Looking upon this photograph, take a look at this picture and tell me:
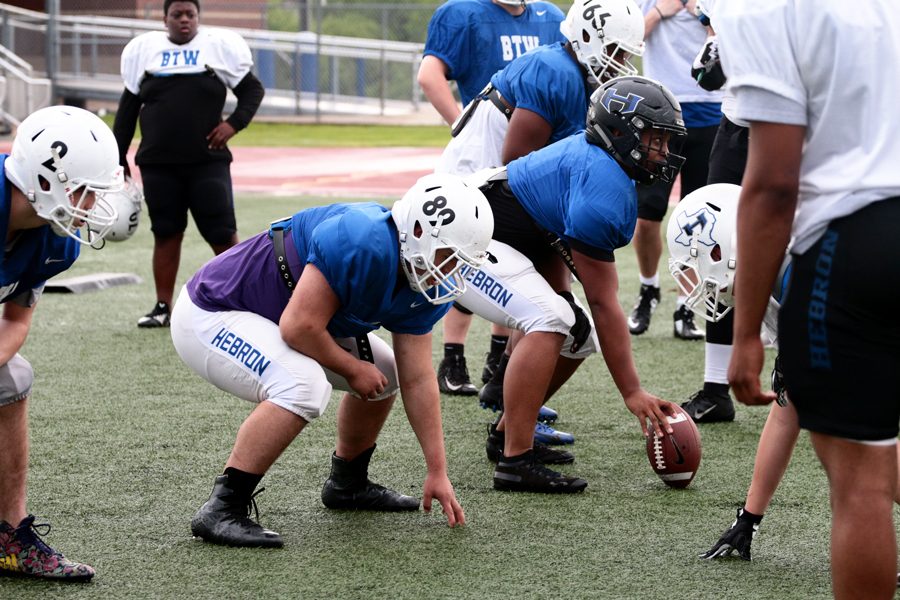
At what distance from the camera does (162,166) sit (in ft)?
24.3

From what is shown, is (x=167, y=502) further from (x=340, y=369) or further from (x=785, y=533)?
(x=785, y=533)

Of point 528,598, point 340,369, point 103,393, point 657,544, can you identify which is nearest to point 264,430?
point 340,369

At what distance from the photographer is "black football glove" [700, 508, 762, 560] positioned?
3664 millimetres

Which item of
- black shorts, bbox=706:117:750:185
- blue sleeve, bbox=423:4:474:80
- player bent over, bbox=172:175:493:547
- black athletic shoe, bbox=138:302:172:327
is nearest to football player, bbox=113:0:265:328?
black athletic shoe, bbox=138:302:172:327

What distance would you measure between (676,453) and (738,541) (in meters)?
0.68

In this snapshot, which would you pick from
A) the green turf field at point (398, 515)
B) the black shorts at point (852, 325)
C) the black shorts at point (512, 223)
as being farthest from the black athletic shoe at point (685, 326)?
the black shorts at point (852, 325)

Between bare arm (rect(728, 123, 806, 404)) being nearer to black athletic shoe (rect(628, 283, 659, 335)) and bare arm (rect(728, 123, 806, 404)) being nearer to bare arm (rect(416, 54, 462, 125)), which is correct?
bare arm (rect(416, 54, 462, 125))

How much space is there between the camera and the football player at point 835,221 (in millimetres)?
2381

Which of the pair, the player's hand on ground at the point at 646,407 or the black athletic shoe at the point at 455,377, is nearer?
the player's hand on ground at the point at 646,407

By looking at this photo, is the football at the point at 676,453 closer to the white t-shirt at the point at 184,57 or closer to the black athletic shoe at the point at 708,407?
the black athletic shoe at the point at 708,407

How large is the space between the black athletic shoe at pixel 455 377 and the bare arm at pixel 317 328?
2.06 meters

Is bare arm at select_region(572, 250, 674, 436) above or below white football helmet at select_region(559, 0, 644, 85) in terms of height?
below

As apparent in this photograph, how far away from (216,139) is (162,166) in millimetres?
347

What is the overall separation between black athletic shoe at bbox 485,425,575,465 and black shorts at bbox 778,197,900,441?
2.34m
